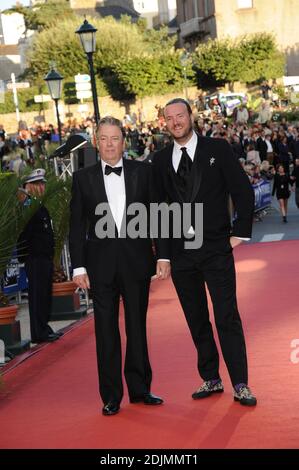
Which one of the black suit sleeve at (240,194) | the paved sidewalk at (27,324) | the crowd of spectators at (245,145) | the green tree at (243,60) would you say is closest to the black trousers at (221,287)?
the black suit sleeve at (240,194)

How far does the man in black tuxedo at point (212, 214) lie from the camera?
263 inches

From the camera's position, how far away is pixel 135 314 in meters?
6.93

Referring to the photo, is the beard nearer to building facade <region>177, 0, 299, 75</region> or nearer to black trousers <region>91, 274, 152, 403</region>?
black trousers <region>91, 274, 152, 403</region>

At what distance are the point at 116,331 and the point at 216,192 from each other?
1.15 meters

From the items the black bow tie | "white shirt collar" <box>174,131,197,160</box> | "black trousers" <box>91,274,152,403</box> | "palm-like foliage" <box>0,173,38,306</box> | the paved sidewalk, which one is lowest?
the paved sidewalk

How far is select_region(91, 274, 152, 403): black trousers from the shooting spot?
684 cm

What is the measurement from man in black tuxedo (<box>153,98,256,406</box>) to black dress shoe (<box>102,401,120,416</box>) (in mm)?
791

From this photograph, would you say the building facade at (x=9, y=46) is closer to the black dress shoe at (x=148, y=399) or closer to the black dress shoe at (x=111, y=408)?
the black dress shoe at (x=148, y=399)

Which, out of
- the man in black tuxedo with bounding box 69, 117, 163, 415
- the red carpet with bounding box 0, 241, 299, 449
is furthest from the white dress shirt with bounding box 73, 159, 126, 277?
the red carpet with bounding box 0, 241, 299, 449

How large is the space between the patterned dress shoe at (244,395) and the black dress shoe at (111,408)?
799 millimetres

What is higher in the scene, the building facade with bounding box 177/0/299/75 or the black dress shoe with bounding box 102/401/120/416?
the building facade with bounding box 177/0/299/75

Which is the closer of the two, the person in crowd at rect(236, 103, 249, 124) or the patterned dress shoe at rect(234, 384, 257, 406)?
the patterned dress shoe at rect(234, 384, 257, 406)
